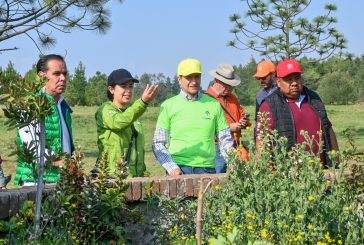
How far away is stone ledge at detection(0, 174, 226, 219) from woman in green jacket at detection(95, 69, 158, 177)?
0.44 meters

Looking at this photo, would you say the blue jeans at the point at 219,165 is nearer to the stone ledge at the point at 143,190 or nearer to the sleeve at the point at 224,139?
the sleeve at the point at 224,139

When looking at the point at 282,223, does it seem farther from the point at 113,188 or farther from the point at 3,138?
the point at 3,138

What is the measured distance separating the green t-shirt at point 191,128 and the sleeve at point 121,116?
21.4 inches

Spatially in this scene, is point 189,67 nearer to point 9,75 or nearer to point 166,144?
point 166,144

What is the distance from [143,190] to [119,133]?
0.73 m

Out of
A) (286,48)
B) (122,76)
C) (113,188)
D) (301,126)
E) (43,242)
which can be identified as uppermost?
(286,48)

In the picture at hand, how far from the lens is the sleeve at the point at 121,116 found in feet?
17.4

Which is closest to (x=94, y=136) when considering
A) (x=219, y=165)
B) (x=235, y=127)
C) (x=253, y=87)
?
(x=235, y=127)

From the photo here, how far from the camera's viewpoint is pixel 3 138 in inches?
831

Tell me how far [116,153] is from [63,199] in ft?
4.74

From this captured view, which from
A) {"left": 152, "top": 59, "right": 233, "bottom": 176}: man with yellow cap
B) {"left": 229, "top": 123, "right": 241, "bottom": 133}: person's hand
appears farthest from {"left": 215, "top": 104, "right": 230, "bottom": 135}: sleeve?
{"left": 229, "top": 123, "right": 241, "bottom": 133}: person's hand

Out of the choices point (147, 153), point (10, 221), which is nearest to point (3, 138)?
point (147, 153)

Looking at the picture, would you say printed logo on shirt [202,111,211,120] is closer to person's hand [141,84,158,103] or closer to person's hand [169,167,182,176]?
person's hand [169,167,182,176]

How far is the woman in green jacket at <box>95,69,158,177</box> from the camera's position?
5.31m
